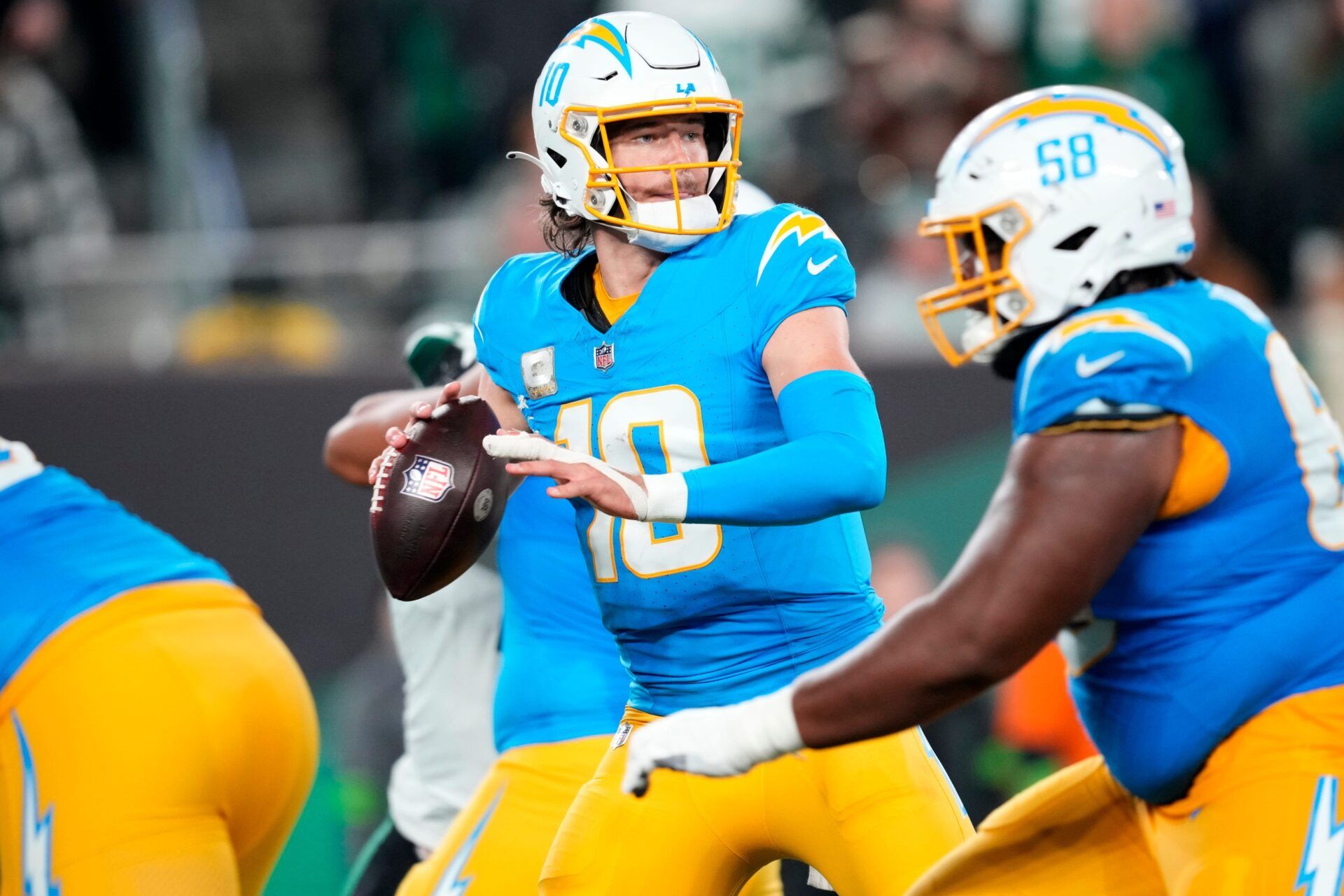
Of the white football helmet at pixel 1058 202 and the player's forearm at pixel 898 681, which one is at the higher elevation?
the white football helmet at pixel 1058 202

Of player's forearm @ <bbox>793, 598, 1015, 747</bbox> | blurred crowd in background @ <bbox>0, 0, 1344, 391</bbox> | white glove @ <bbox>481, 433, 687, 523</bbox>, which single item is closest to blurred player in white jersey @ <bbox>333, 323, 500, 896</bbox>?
white glove @ <bbox>481, 433, 687, 523</bbox>

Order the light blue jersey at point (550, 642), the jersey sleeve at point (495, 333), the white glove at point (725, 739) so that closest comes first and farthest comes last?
the white glove at point (725, 739), the jersey sleeve at point (495, 333), the light blue jersey at point (550, 642)

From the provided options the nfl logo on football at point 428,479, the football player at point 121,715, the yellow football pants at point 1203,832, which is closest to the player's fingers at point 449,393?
the nfl logo on football at point 428,479

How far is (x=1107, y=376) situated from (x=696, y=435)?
77 centimetres

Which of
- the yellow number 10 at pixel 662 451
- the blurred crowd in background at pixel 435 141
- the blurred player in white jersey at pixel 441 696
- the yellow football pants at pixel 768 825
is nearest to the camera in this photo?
the yellow football pants at pixel 768 825

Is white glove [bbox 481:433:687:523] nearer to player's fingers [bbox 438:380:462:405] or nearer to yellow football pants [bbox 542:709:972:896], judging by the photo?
player's fingers [bbox 438:380:462:405]

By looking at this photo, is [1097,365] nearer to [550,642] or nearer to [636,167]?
[636,167]

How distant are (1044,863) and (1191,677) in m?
0.40

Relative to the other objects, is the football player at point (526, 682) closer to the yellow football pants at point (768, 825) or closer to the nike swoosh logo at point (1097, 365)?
the yellow football pants at point (768, 825)

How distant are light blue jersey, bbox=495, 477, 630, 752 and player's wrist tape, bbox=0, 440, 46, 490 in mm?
890

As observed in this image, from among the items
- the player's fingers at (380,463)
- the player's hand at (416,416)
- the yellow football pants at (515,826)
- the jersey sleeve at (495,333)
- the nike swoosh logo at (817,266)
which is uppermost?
the nike swoosh logo at (817,266)

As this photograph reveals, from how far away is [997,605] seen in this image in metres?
2.16

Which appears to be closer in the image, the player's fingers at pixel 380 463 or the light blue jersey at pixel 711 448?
the light blue jersey at pixel 711 448

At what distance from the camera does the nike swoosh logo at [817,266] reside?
2.68 meters
